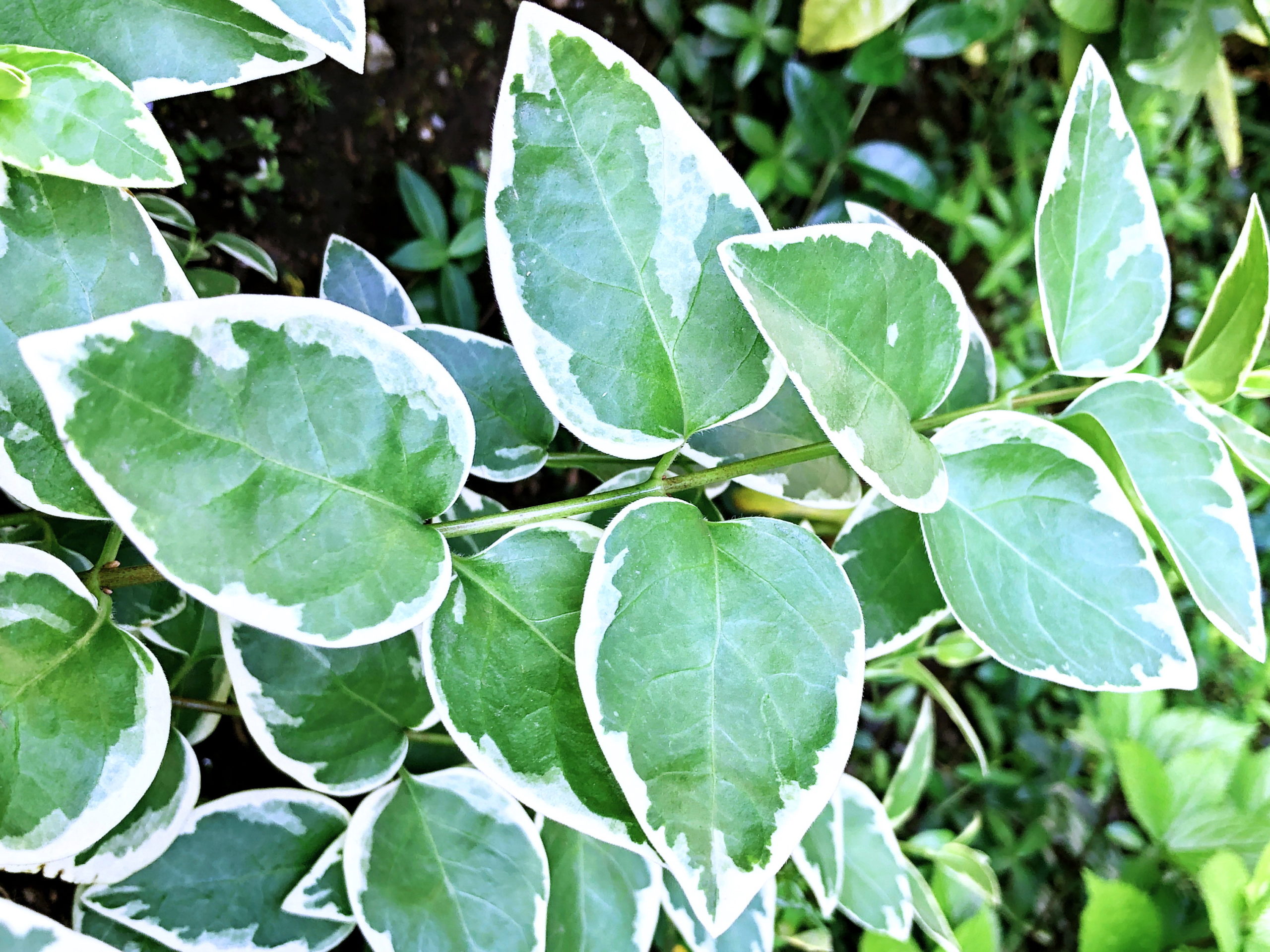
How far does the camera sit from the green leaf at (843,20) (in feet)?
3.82

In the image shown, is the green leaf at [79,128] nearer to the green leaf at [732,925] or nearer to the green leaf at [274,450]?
the green leaf at [274,450]

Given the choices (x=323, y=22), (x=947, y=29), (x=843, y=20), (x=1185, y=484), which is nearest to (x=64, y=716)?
(x=323, y=22)

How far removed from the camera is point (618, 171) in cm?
49

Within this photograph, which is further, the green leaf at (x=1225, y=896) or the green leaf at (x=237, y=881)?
the green leaf at (x=1225, y=896)

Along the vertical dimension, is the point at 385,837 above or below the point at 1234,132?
below

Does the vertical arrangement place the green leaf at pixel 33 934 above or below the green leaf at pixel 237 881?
above

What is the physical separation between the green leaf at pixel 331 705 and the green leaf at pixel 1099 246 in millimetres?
600

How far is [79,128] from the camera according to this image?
18.7 inches

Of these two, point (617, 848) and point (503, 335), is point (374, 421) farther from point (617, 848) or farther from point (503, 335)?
Answer: point (503, 335)

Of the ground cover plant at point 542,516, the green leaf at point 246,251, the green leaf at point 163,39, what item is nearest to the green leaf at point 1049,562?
the ground cover plant at point 542,516

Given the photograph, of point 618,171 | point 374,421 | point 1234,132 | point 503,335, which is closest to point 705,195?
point 618,171

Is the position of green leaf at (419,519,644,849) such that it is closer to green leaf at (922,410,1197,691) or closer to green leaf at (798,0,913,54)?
green leaf at (922,410,1197,691)

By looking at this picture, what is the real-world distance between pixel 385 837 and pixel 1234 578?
2.30ft

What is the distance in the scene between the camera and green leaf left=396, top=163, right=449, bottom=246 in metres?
1.01
